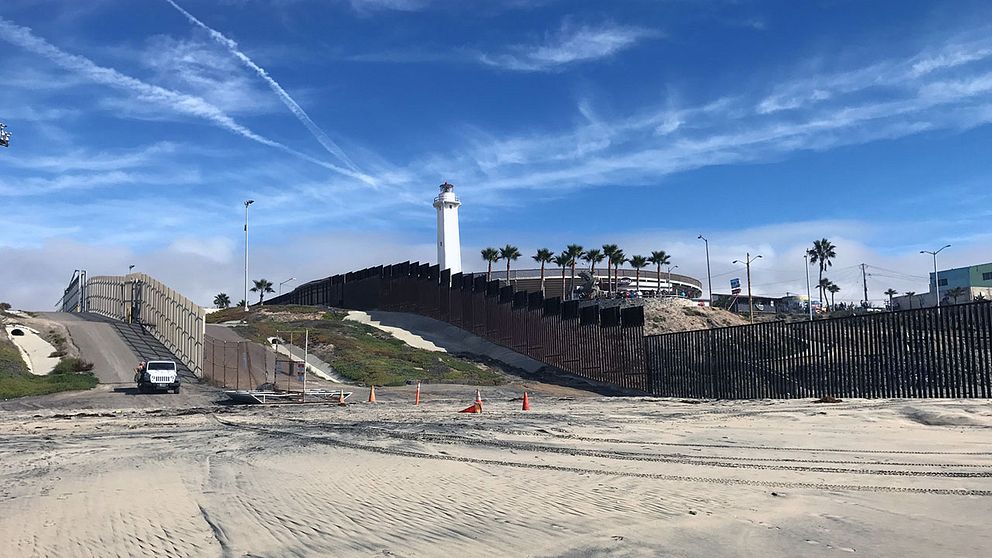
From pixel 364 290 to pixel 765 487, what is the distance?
235 ft

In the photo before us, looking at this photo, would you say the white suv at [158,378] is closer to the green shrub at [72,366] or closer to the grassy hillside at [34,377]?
the grassy hillside at [34,377]

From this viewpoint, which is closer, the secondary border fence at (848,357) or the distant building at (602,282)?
the secondary border fence at (848,357)

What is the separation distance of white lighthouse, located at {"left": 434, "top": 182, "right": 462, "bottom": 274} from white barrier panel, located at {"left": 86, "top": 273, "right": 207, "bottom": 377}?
34.0 meters

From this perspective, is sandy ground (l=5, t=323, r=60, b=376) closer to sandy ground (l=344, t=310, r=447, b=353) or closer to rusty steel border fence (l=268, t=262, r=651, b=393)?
sandy ground (l=344, t=310, r=447, b=353)

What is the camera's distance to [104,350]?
44812 mm

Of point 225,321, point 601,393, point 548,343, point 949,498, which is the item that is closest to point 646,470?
point 949,498

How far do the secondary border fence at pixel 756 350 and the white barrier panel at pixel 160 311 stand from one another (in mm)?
21490

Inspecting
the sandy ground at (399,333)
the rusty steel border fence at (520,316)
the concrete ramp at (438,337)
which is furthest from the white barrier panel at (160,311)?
the rusty steel border fence at (520,316)

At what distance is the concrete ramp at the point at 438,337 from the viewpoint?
170 ft

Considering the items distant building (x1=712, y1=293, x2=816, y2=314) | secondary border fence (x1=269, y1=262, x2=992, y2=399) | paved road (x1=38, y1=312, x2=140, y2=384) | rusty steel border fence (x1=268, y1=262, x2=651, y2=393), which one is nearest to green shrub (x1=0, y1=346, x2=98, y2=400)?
paved road (x1=38, y1=312, x2=140, y2=384)

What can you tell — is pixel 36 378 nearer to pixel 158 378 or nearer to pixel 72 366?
pixel 72 366

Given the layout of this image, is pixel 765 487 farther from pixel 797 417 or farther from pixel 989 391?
pixel 989 391

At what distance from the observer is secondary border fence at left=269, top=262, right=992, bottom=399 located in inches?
971

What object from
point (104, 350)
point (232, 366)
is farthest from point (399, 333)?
point (104, 350)
